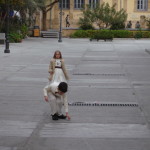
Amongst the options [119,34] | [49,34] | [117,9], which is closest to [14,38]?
[49,34]

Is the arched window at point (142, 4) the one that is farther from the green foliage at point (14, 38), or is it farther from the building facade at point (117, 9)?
the green foliage at point (14, 38)

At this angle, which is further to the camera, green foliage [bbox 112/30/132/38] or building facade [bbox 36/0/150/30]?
building facade [bbox 36/0/150/30]

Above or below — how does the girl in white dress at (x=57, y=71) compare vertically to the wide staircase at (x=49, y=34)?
above

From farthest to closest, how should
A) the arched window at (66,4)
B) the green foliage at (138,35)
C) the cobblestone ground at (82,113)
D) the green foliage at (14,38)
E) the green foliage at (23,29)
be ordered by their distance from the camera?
1. the arched window at (66,4)
2. the green foliage at (138,35)
3. the green foliage at (23,29)
4. the green foliage at (14,38)
5. the cobblestone ground at (82,113)

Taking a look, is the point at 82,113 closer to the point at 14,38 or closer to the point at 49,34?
the point at 14,38

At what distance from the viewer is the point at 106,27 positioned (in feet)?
184

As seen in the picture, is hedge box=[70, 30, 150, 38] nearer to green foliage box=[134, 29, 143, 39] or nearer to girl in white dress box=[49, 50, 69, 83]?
green foliage box=[134, 29, 143, 39]

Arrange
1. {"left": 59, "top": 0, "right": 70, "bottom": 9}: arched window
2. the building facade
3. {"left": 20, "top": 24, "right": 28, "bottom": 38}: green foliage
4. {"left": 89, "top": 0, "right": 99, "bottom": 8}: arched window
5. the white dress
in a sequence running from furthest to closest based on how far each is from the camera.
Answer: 1. {"left": 59, "top": 0, "right": 70, "bottom": 9}: arched window
2. the building facade
3. {"left": 89, "top": 0, "right": 99, "bottom": 8}: arched window
4. {"left": 20, "top": 24, "right": 28, "bottom": 38}: green foliage
5. the white dress

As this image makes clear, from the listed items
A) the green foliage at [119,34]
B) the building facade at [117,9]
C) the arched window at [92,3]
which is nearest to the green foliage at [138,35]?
the green foliage at [119,34]

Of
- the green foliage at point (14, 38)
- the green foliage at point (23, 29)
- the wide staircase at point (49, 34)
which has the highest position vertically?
the green foliage at point (23, 29)

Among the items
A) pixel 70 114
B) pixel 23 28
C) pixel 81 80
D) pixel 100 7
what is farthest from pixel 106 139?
pixel 100 7

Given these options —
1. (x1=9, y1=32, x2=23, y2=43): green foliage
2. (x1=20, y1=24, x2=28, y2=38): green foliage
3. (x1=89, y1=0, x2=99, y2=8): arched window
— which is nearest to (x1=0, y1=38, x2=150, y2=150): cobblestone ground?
(x1=9, y1=32, x2=23, y2=43): green foliage

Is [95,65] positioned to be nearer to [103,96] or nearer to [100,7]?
[103,96]

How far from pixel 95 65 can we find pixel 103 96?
9.52 m
